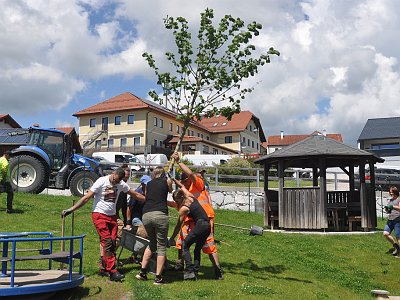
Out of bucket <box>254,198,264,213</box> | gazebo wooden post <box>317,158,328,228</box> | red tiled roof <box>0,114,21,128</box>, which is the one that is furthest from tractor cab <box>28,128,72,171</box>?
red tiled roof <box>0,114,21,128</box>

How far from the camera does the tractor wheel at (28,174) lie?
17.9m

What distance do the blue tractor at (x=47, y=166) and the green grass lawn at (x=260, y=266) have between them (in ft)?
6.25

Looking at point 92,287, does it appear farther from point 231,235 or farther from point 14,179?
point 14,179

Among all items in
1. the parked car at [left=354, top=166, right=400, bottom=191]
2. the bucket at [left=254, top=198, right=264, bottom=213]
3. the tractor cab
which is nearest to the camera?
the tractor cab

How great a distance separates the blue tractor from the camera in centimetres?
1800

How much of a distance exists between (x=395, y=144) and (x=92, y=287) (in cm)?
6397

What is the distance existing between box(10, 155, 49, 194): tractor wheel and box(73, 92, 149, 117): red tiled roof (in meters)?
40.7

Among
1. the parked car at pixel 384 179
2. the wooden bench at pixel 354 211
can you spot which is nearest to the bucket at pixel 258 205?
the parked car at pixel 384 179

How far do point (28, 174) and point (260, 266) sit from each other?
36.8 feet

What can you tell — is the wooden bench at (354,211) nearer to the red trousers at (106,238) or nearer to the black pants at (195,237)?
the black pants at (195,237)

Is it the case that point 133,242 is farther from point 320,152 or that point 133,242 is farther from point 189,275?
point 320,152

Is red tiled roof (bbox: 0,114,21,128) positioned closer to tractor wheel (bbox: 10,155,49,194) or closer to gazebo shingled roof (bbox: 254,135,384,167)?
tractor wheel (bbox: 10,155,49,194)

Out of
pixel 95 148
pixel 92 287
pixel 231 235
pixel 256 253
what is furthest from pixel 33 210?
pixel 95 148

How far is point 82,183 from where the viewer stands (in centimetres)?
1828
